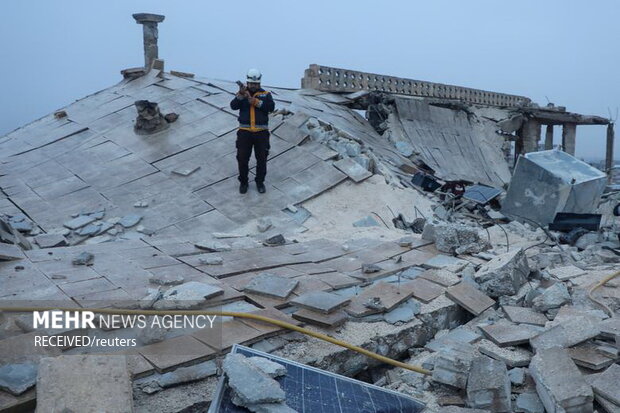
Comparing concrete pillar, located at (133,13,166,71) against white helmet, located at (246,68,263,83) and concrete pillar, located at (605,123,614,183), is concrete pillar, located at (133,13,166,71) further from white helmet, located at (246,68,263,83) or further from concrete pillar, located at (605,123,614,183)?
concrete pillar, located at (605,123,614,183)

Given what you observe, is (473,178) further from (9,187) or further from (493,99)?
(9,187)

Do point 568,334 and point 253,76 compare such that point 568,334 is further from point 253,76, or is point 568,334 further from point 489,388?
point 253,76

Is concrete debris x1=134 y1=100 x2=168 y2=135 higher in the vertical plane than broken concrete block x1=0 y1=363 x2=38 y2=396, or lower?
lower

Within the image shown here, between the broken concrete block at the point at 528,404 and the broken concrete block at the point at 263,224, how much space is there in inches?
167

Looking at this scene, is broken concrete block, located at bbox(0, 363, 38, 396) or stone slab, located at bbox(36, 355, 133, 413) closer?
stone slab, located at bbox(36, 355, 133, 413)

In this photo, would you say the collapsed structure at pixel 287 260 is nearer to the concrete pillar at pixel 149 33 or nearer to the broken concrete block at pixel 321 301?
the broken concrete block at pixel 321 301

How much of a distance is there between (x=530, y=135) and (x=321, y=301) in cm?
1950

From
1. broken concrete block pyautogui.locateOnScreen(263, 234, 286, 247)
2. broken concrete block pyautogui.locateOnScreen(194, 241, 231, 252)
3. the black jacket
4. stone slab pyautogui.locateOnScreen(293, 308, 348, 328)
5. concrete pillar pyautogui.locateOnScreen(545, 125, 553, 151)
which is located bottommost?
concrete pillar pyautogui.locateOnScreen(545, 125, 553, 151)

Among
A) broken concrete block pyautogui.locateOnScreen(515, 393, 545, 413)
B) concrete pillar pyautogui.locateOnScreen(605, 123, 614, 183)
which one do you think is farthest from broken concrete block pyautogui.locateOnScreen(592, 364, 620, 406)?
concrete pillar pyautogui.locateOnScreen(605, 123, 614, 183)

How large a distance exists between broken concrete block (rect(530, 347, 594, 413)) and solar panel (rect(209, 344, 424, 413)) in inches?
26.5

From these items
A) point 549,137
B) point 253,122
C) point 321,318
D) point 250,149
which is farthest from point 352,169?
point 549,137

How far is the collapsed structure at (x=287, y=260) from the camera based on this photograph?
2.97 m

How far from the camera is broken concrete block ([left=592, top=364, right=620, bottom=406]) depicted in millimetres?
2750

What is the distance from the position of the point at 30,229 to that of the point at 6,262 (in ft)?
6.95
